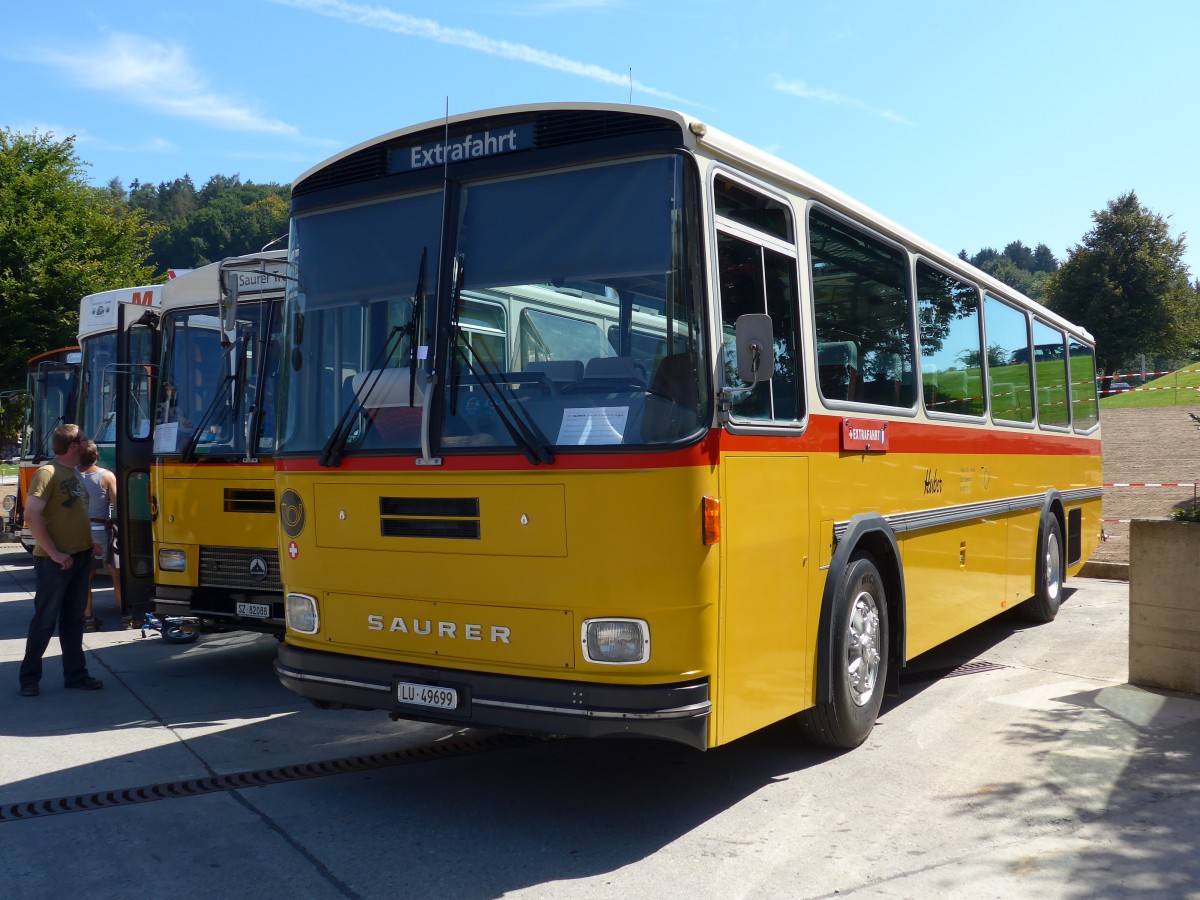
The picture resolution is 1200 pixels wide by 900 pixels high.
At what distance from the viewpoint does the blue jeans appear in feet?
25.5

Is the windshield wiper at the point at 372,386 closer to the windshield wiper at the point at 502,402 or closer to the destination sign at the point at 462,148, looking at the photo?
the windshield wiper at the point at 502,402

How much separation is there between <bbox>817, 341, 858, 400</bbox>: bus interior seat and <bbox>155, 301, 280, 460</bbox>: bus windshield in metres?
4.28

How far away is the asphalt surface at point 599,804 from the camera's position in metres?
4.38

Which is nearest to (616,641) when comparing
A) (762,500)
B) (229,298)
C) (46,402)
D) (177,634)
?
(762,500)

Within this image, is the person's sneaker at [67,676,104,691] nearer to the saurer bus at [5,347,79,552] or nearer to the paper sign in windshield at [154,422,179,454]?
the paper sign in windshield at [154,422,179,454]

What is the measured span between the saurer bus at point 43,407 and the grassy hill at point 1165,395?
32284 millimetres

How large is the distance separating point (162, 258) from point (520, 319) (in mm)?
81371

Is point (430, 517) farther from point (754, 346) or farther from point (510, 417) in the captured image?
point (754, 346)

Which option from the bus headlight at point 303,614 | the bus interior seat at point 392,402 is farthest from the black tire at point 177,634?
the bus interior seat at point 392,402

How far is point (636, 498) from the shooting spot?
4.48 m

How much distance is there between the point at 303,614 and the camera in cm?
545

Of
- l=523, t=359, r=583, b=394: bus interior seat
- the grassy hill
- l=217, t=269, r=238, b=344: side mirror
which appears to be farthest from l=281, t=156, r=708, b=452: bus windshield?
the grassy hill

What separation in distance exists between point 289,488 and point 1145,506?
54.6ft

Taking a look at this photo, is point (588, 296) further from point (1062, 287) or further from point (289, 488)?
point (1062, 287)
